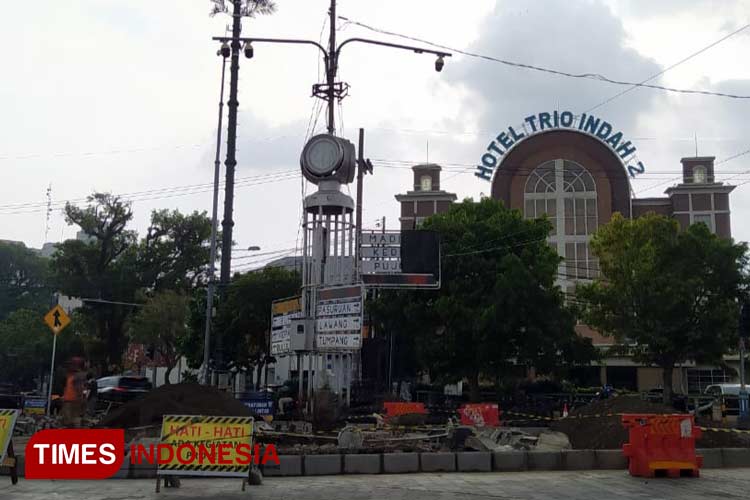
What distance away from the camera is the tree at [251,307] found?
40859mm

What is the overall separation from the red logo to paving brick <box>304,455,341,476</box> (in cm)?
310

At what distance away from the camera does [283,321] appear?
2447 centimetres

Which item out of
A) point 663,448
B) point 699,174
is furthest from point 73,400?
point 699,174

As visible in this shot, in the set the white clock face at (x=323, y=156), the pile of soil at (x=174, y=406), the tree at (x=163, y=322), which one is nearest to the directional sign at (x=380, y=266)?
the white clock face at (x=323, y=156)

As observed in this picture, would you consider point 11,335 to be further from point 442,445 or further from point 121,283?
point 442,445

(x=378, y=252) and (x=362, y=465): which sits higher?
(x=378, y=252)

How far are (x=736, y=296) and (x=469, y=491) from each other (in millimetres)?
25696

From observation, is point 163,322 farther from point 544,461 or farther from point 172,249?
point 544,461

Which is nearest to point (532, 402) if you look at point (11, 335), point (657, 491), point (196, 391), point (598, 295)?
point (598, 295)

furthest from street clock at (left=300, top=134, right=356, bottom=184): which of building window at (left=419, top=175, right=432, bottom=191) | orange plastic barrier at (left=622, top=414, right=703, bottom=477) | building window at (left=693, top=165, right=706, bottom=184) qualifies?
building window at (left=693, top=165, right=706, bottom=184)

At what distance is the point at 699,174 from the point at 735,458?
45.3 metres

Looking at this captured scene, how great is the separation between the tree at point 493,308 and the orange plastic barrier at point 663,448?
17.7 m

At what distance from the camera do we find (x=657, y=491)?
1123 centimetres

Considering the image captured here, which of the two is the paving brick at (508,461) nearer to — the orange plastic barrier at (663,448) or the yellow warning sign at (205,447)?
the orange plastic barrier at (663,448)
